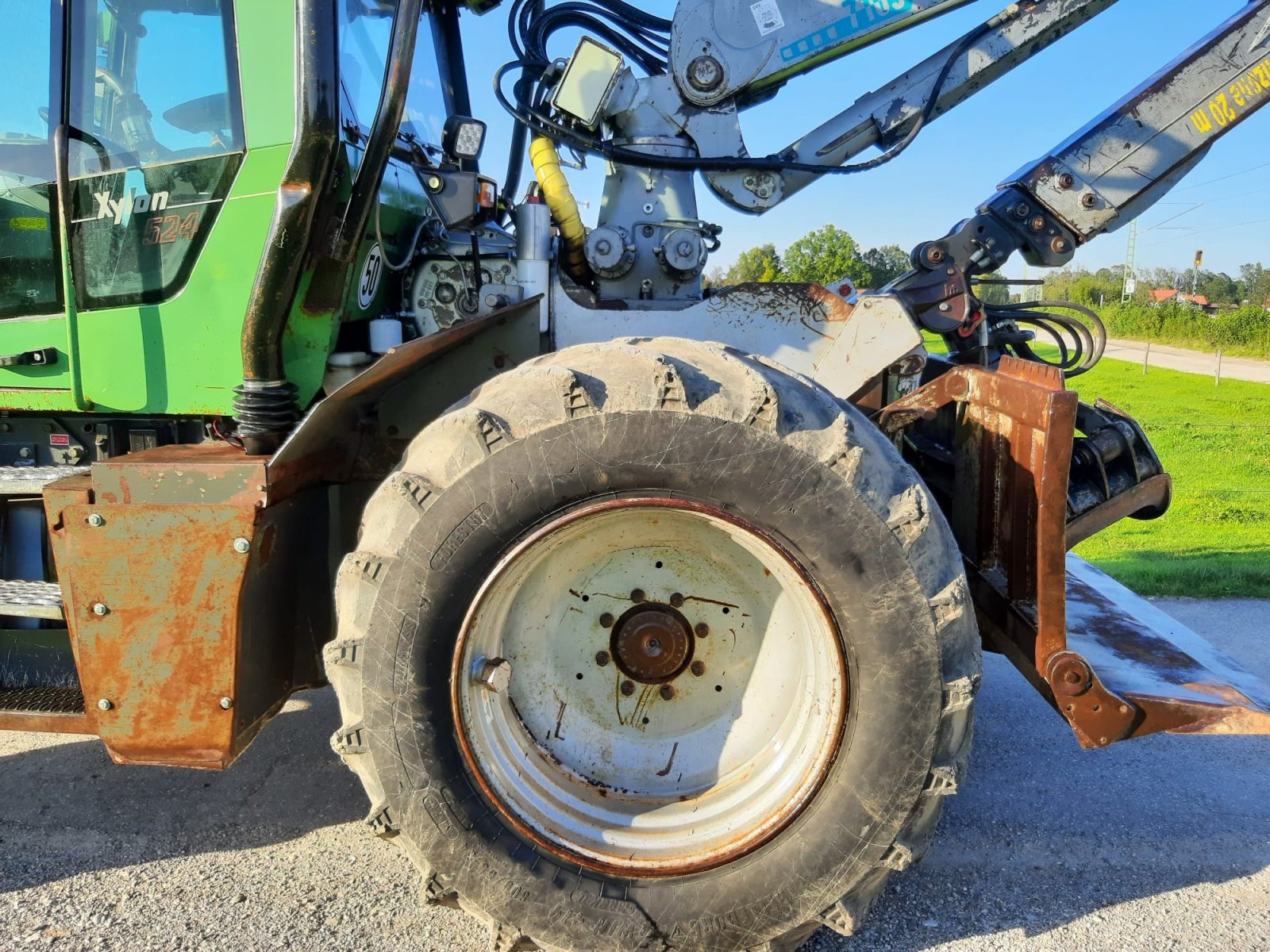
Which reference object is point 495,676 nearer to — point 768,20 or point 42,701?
point 42,701

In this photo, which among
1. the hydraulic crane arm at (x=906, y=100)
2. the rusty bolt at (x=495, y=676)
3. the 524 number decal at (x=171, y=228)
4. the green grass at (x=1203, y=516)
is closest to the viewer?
the rusty bolt at (x=495, y=676)

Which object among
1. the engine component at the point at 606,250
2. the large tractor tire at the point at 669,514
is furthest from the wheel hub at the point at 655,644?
the engine component at the point at 606,250

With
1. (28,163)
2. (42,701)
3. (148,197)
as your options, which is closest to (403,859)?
(42,701)

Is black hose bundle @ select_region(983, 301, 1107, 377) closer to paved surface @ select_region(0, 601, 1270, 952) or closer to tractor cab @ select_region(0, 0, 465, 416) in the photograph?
paved surface @ select_region(0, 601, 1270, 952)

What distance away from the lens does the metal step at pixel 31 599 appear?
2.56 m

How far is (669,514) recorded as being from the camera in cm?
234

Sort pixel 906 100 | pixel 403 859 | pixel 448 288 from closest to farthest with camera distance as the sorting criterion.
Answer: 1. pixel 403 859
2. pixel 448 288
3. pixel 906 100

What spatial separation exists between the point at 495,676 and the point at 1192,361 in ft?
122

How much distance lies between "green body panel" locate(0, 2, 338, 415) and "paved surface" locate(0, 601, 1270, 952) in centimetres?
137

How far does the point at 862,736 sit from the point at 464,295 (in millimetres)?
1978

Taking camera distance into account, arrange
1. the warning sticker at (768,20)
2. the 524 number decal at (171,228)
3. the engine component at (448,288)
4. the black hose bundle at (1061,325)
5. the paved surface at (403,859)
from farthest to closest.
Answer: the black hose bundle at (1061,325)
the warning sticker at (768,20)
the engine component at (448,288)
the 524 number decal at (171,228)
the paved surface at (403,859)

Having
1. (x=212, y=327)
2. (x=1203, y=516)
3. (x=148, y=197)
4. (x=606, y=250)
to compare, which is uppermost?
(x=148, y=197)

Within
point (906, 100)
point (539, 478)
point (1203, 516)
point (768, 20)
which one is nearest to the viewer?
point (539, 478)

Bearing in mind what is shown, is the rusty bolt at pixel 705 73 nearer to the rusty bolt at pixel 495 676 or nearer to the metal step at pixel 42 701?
the rusty bolt at pixel 495 676
